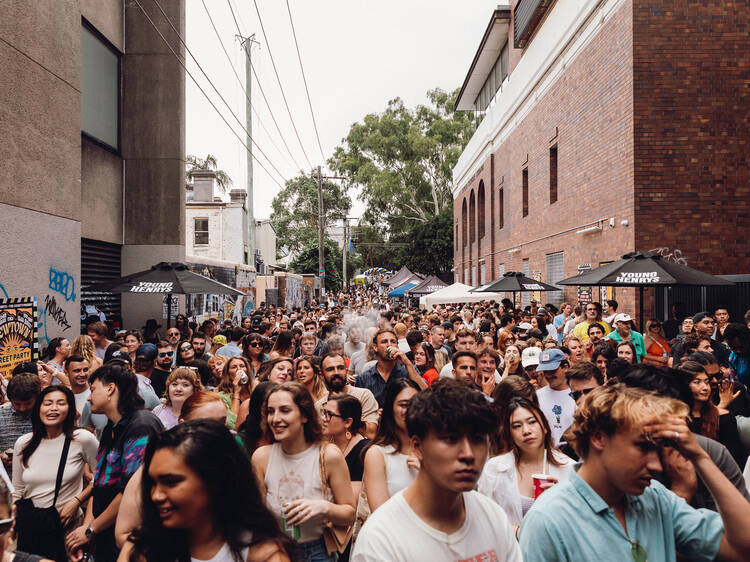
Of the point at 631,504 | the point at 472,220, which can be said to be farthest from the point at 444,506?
the point at 472,220

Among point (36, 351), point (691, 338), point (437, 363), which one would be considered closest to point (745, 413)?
point (691, 338)

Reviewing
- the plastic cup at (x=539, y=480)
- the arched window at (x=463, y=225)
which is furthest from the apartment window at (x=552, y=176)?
the arched window at (x=463, y=225)

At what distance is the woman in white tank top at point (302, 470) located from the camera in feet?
11.5

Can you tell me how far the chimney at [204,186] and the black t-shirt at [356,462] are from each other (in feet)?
124

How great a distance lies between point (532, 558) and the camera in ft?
7.27

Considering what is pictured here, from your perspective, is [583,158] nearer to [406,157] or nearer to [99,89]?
[99,89]

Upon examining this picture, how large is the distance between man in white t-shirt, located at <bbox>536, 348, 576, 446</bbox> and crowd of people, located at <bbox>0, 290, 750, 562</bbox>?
0.02 metres

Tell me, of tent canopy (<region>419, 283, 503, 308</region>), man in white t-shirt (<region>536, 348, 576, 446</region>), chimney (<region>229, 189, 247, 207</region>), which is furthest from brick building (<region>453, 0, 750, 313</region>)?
chimney (<region>229, 189, 247, 207</region>)

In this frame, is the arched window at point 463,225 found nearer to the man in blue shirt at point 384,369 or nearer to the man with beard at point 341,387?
the man in blue shirt at point 384,369

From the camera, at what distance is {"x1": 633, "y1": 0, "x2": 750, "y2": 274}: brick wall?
13.1 meters

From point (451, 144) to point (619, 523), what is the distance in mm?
55060

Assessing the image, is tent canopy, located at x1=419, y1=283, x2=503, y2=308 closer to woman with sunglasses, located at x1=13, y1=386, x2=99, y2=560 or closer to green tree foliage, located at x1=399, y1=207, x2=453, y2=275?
woman with sunglasses, located at x1=13, y1=386, x2=99, y2=560

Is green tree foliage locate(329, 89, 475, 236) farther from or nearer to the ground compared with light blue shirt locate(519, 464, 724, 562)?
farther from the ground

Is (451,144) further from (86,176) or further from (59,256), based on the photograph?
(59,256)
